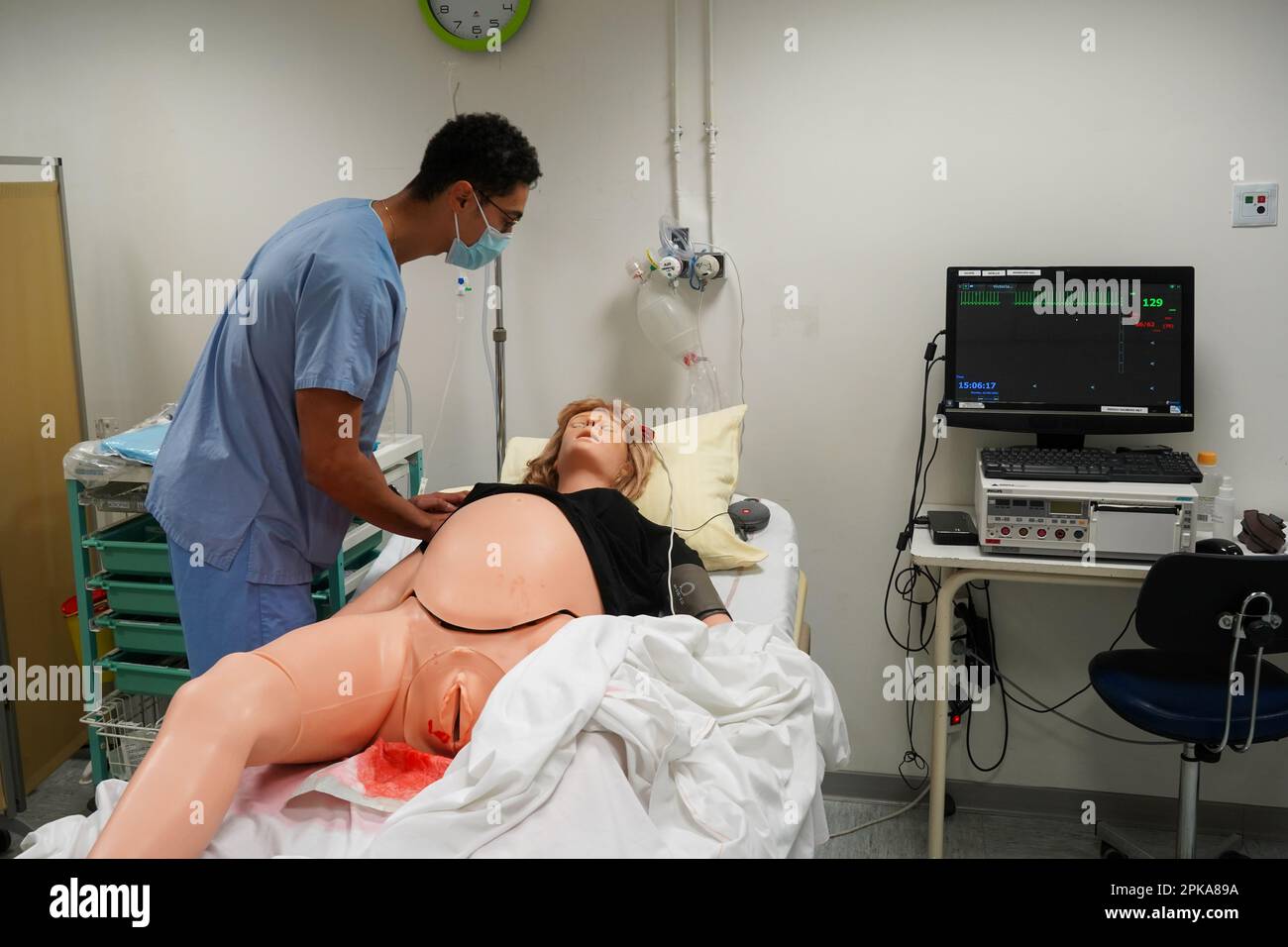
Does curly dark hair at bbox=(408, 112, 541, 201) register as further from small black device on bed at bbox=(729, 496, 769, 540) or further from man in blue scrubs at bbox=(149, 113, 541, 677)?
small black device on bed at bbox=(729, 496, 769, 540)

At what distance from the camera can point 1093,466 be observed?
6.97 ft

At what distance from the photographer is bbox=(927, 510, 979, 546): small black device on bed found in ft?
7.17

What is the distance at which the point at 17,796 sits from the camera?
8.02 ft

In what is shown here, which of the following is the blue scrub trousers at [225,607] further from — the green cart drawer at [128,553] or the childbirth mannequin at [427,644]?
the green cart drawer at [128,553]

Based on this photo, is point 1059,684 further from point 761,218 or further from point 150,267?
point 150,267

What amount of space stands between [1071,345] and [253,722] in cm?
188

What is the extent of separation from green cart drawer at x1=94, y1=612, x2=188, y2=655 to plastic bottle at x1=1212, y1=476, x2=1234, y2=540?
231 cm

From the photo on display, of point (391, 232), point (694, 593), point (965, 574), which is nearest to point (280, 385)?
point (391, 232)

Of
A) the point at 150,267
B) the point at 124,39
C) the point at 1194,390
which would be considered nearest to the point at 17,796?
the point at 150,267


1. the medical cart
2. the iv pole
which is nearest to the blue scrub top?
the medical cart

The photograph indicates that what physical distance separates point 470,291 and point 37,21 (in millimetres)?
1480

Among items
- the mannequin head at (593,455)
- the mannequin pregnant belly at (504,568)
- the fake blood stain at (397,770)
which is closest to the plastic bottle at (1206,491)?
the mannequin head at (593,455)

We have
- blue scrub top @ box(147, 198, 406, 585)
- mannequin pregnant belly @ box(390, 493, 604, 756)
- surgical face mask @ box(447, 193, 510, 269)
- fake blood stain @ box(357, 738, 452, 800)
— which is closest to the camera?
fake blood stain @ box(357, 738, 452, 800)
